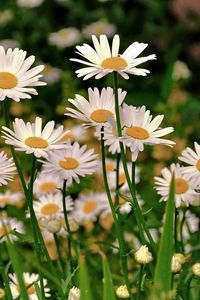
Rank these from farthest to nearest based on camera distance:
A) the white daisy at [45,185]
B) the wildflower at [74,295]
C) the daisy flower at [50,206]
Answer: the white daisy at [45,185] < the daisy flower at [50,206] < the wildflower at [74,295]

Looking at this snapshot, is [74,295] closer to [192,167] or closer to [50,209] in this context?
[192,167]

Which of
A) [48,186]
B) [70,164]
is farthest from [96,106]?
[48,186]

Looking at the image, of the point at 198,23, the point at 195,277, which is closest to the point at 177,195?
the point at 195,277

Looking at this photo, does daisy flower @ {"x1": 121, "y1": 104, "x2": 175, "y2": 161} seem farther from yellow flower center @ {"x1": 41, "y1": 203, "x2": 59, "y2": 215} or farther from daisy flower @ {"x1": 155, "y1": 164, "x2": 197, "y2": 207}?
yellow flower center @ {"x1": 41, "y1": 203, "x2": 59, "y2": 215}

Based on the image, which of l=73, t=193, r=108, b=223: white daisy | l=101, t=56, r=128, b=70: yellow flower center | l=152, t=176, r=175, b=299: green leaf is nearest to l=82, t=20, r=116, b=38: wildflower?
l=73, t=193, r=108, b=223: white daisy

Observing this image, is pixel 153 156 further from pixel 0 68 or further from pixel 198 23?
pixel 0 68

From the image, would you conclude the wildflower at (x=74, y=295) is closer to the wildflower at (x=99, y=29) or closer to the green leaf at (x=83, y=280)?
the green leaf at (x=83, y=280)

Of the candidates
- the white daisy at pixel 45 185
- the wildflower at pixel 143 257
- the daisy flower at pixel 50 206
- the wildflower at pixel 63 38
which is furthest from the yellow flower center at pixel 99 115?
the wildflower at pixel 63 38

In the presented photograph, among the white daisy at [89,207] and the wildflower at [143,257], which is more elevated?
the white daisy at [89,207]
